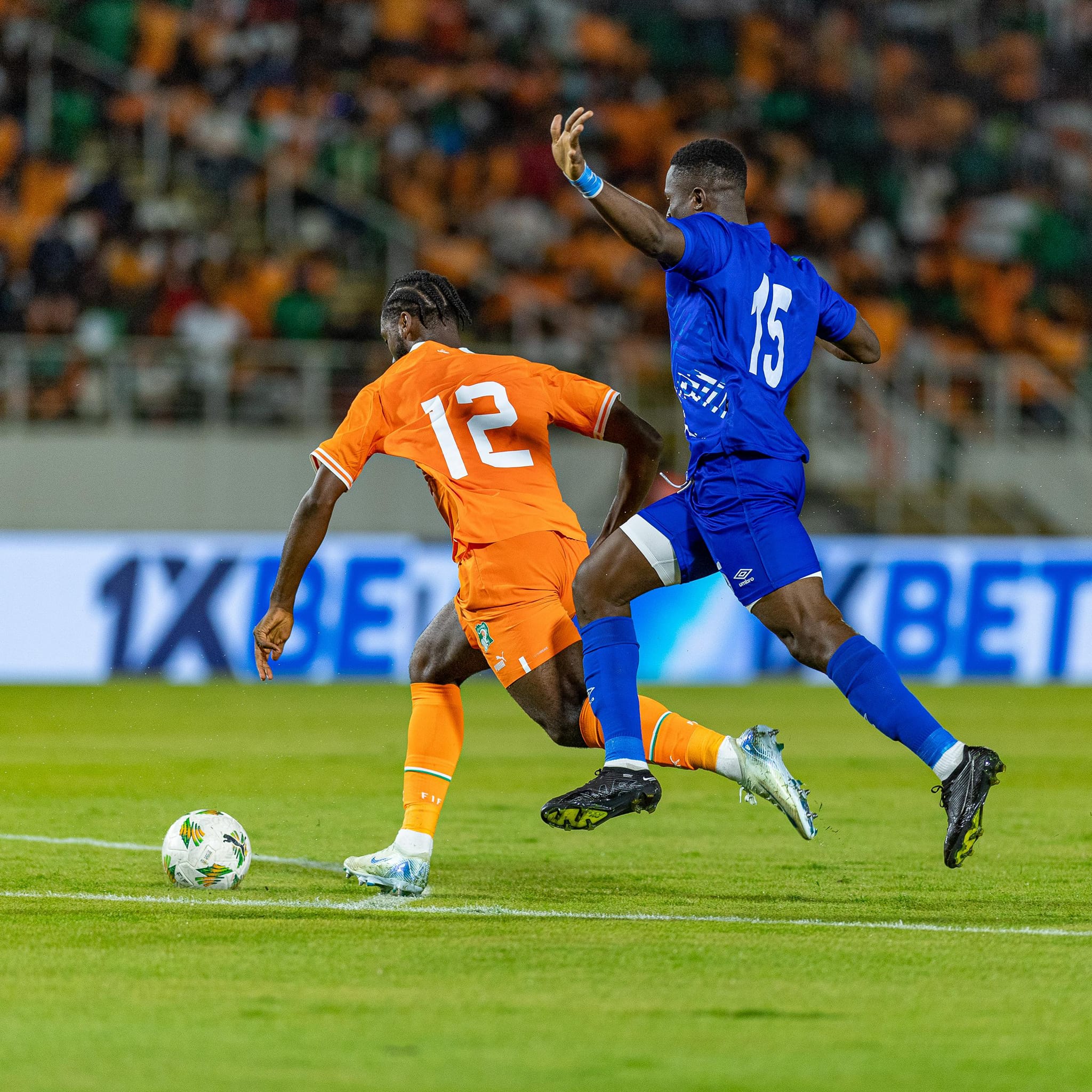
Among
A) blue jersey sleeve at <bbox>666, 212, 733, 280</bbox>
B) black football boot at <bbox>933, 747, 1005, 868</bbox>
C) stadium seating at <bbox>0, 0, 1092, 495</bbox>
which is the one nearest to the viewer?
black football boot at <bbox>933, 747, 1005, 868</bbox>

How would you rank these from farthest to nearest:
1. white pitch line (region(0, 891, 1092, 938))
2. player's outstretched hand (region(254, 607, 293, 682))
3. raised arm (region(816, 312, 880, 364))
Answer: raised arm (region(816, 312, 880, 364)), player's outstretched hand (region(254, 607, 293, 682)), white pitch line (region(0, 891, 1092, 938))

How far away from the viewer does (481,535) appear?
5.80 meters

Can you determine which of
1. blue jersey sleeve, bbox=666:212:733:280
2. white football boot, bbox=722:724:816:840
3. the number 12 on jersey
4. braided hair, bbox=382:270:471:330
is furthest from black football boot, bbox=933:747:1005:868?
braided hair, bbox=382:270:471:330

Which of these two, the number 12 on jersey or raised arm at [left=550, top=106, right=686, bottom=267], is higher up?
raised arm at [left=550, top=106, right=686, bottom=267]

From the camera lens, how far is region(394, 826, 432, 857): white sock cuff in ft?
18.7

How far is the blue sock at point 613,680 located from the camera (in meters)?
5.48

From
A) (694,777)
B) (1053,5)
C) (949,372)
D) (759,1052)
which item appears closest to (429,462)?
(759,1052)

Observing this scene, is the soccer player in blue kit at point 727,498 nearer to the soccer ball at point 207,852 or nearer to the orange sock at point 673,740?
the orange sock at point 673,740

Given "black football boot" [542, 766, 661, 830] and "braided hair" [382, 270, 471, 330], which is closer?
"black football boot" [542, 766, 661, 830]

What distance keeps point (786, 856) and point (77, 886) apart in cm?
252

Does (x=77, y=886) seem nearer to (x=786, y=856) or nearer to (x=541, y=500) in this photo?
(x=541, y=500)

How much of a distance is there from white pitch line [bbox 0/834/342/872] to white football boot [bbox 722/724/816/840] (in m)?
1.51

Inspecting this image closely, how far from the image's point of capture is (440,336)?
613 cm

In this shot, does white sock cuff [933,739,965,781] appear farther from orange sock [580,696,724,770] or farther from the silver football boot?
the silver football boot
